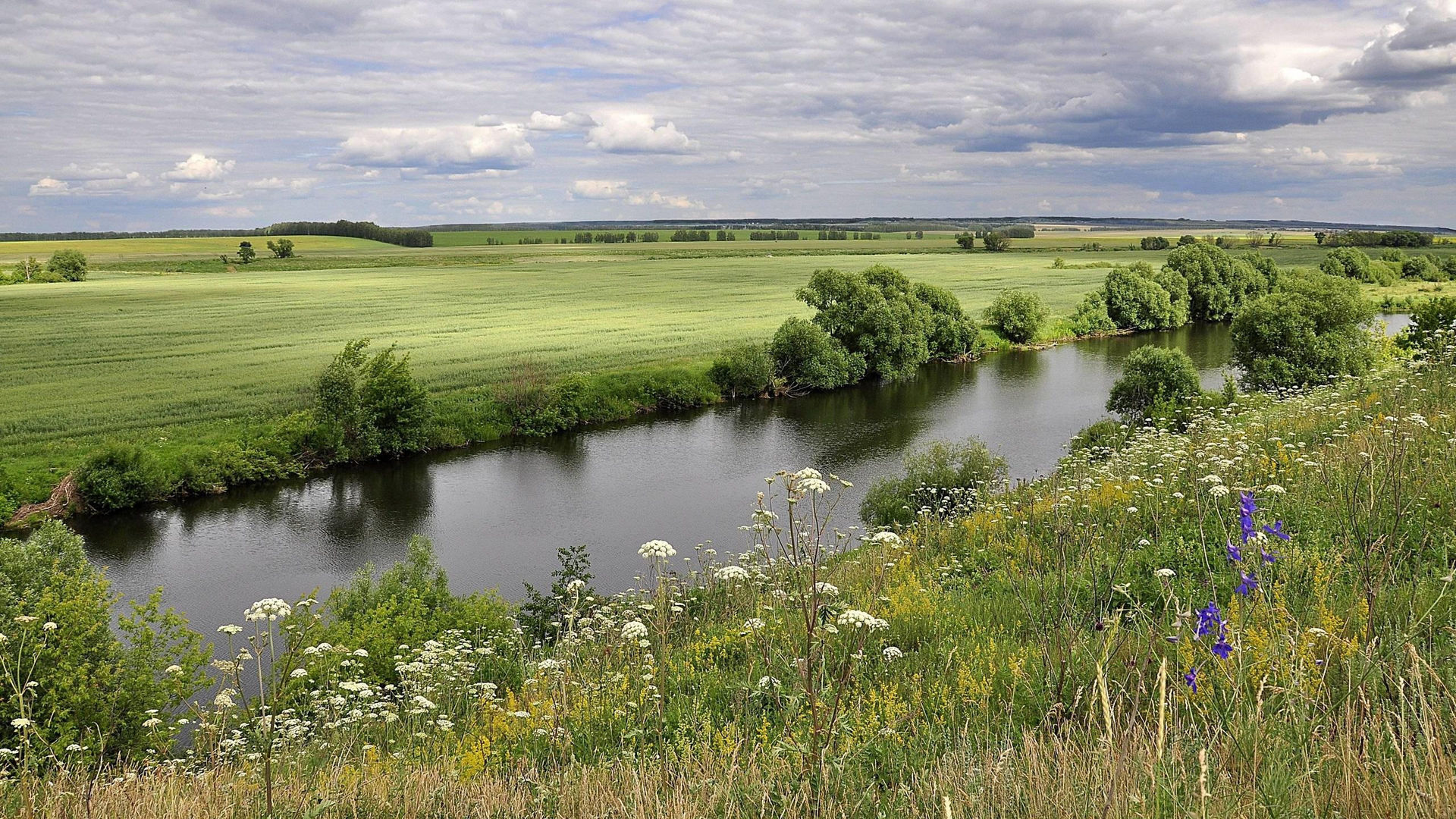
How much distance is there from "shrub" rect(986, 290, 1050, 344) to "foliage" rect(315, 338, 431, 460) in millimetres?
36967

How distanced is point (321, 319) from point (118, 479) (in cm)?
3645

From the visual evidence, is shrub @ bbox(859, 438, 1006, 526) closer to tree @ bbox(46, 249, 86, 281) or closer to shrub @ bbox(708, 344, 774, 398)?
shrub @ bbox(708, 344, 774, 398)

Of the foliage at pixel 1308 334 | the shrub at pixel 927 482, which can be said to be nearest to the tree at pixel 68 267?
the shrub at pixel 927 482

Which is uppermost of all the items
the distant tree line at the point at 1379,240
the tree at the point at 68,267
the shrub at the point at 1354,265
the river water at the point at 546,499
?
the distant tree line at the point at 1379,240

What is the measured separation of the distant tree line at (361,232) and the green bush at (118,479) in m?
126

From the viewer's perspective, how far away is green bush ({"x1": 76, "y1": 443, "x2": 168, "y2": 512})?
2383cm

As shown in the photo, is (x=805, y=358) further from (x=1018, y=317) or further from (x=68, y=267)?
(x=68, y=267)

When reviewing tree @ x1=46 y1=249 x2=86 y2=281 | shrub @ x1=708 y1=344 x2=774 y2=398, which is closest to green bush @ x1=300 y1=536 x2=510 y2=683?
shrub @ x1=708 y1=344 x2=774 y2=398

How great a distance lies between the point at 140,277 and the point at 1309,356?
3650 inches

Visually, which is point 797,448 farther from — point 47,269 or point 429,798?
point 47,269

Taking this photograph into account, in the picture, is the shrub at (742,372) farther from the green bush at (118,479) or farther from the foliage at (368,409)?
the green bush at (118,479)

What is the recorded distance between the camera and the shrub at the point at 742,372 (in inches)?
1554

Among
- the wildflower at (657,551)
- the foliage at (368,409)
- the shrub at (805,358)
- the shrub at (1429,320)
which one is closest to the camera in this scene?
the wildflower at (657,551)

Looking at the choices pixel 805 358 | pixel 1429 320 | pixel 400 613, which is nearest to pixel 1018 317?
pixel 805 358
